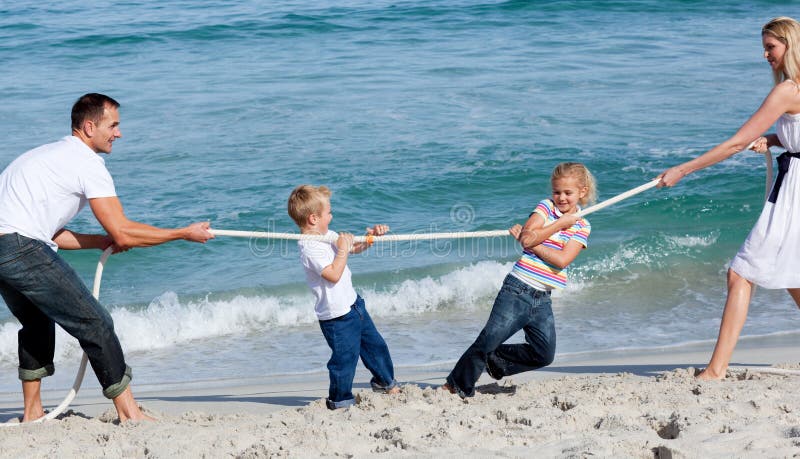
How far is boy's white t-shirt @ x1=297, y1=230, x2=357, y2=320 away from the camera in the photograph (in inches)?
181

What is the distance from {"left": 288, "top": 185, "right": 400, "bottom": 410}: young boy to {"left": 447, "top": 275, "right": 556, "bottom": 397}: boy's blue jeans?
1.71ft

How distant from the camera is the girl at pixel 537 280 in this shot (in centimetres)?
457

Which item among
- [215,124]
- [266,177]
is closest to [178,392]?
[266,177]

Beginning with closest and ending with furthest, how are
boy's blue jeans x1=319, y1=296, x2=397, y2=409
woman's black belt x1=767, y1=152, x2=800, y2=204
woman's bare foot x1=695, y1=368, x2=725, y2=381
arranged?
woman's black belt x1=767, y1=152, x2=800, y2=204 < boy's blue jeans x1=319, y1=296, x2=397, y2=409 < woman's bare foot x1=695, y1=368, x2=725, y2=381

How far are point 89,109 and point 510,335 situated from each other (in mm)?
2405

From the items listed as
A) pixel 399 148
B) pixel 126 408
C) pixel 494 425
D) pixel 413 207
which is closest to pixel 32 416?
pixel 126 408

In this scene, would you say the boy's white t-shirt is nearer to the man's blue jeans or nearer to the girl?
the girl

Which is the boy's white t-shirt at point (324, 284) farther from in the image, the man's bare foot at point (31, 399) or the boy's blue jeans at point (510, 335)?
the man's bare foot at point (31, 399)

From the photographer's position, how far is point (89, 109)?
4.43 metres

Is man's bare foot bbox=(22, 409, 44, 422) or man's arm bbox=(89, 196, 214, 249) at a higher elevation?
man's arm bbox=(89, 196, 214, 249)

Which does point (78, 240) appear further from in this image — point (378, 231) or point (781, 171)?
point (781, 171)

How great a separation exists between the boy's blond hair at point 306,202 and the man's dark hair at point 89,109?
3.36 feet

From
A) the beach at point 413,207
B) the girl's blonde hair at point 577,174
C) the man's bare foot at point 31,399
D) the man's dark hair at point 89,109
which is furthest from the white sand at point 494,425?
the man's dark hair at point 89,109

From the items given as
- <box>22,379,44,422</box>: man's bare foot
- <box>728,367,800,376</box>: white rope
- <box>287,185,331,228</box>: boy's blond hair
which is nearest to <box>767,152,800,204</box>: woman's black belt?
<box>728,367,800,376</box>: white rope
